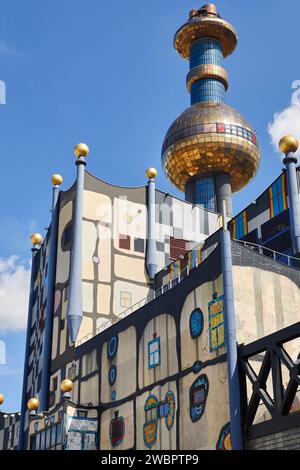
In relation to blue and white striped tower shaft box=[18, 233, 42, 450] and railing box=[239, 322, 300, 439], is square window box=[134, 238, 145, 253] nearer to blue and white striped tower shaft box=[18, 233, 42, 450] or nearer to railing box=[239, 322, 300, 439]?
blue and white striped tower shaft box=[18, 233, 42, 450]

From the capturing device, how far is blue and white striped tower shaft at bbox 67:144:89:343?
28469 mm

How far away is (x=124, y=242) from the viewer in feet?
101

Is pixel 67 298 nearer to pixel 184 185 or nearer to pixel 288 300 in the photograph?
pixel 288 300

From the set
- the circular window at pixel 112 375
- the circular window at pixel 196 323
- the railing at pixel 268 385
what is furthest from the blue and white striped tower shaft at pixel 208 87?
the railing at pixel 268 385

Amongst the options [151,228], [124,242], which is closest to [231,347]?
[124,242]

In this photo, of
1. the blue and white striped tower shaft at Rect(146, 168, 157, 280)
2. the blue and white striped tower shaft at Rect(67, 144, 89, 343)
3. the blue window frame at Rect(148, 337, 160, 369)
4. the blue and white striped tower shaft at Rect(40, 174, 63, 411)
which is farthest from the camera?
the blue and white striped tower shaft at Rect(146, 168, 157, 280)

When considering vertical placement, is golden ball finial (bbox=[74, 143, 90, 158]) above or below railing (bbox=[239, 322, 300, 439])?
above

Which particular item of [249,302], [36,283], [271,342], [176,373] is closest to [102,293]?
[36,283]

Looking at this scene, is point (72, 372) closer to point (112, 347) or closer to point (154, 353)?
point (112, 347)

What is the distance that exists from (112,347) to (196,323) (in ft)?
17.9

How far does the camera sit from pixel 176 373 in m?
20.3

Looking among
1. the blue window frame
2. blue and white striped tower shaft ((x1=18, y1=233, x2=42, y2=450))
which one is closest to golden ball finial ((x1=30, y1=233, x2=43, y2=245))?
blue and white striped tower shaft ((x1=18, y1=233, x2=42, y2=450))

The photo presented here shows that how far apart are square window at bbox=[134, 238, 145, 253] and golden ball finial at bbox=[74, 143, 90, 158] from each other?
4.49 meters

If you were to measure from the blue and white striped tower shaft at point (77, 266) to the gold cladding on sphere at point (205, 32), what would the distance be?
20.9 metres
